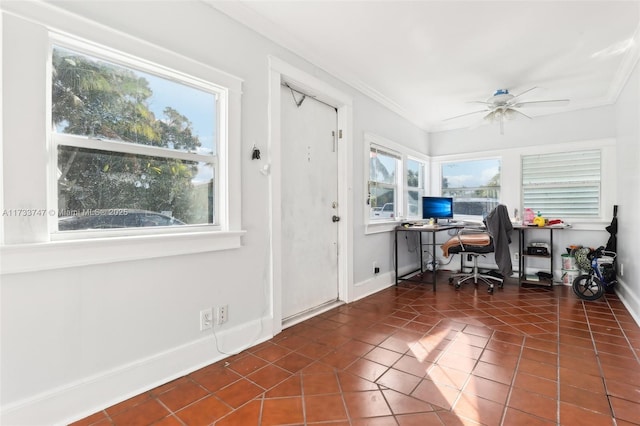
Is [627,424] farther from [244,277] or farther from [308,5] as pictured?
[308,5]

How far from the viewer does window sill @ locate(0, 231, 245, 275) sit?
1492 mm

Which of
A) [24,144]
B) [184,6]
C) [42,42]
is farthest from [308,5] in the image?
[24,144]

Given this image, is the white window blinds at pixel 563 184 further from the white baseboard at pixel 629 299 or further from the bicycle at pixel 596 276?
the white baseboard at pixel 629 299

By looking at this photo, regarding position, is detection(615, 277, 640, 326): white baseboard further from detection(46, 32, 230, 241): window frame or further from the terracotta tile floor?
detection(46, 32, 230, 241): window frame

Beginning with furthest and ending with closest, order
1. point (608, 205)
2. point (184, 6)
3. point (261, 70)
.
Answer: point (608, 205)
point (261, 70)
point (184, 6)

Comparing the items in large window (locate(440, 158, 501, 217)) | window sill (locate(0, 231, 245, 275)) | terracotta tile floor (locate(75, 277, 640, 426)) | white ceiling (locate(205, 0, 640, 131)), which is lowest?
terracotta tile floor (locate(75, 277, 640, 426))

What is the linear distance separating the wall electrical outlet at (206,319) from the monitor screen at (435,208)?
3830 millimetres

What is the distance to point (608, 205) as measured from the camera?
4.41 m

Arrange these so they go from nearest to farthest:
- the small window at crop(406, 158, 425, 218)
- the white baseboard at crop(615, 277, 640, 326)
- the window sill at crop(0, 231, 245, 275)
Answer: the window sill at crop(0, 231, 245, 275) < the white baseboard at crop(615, 277, 640, 326) < the small window at crop(406, 158, 425, 218)

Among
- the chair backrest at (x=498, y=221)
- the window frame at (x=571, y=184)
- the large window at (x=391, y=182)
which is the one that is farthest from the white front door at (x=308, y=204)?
the window frame at (x=571, y=184)

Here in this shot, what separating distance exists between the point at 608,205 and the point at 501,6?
3571mm

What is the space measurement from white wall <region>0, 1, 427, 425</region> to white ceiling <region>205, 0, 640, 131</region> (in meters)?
0.44

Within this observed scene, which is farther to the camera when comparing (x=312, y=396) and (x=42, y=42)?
(x=312, y=396)

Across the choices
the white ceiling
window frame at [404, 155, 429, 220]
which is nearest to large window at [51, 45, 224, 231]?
the white ceiling
